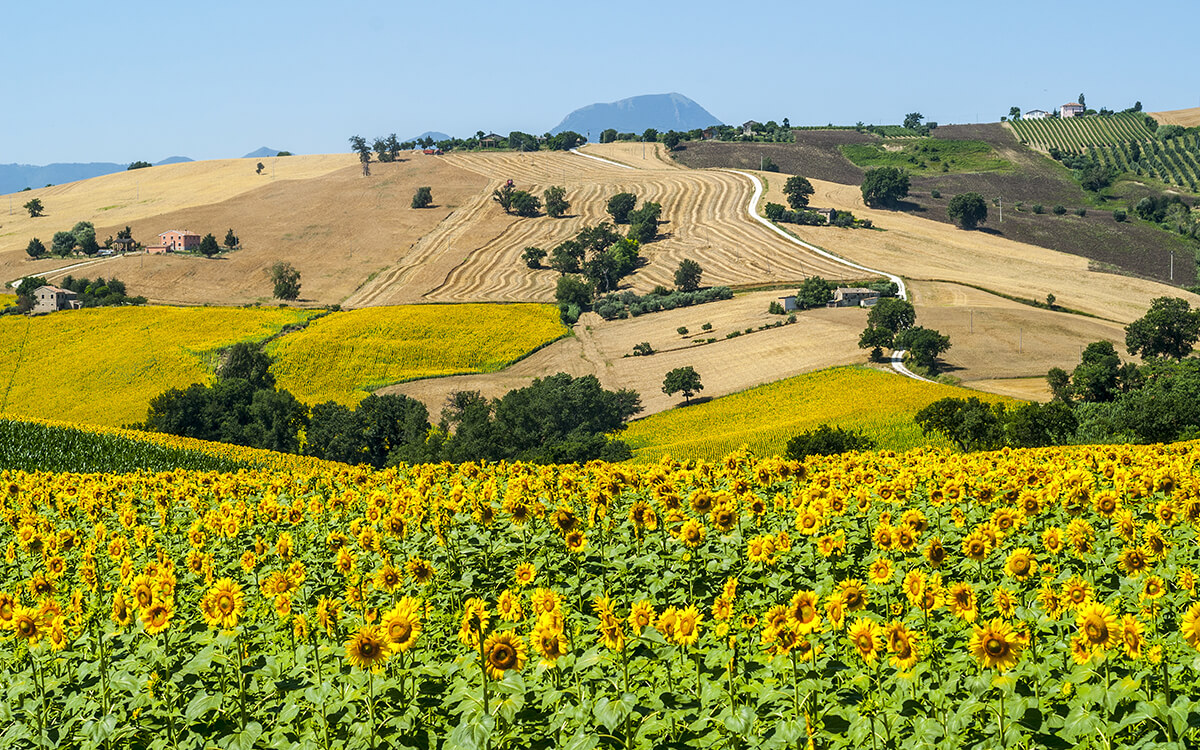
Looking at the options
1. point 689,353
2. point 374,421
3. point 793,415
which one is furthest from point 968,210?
point 374,421

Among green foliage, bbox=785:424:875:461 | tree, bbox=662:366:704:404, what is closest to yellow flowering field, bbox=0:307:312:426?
tree, bbox=662:366:704:404

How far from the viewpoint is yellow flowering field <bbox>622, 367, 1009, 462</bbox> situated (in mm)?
71562

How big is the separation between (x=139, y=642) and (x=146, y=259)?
191 metres

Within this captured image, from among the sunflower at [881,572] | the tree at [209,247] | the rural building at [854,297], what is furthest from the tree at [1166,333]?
the tree at [209,247]

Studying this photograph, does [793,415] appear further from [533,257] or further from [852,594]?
[533,257]

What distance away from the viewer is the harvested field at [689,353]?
353 feet

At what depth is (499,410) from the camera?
293ft

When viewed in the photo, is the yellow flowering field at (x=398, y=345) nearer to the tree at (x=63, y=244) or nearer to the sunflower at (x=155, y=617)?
the tree at (x=63, y=244)

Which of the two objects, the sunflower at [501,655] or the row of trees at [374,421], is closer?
the sunflower at [501,655]

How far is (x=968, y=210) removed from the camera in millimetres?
196750

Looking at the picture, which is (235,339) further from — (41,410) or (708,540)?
(708,540)

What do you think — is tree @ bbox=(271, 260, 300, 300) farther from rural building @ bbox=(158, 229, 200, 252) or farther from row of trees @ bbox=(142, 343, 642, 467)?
row of trees @ bbox=(142, 343, 642, 467)

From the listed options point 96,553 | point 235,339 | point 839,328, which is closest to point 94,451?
point 96,553

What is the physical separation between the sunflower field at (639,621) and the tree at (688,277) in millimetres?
139367
